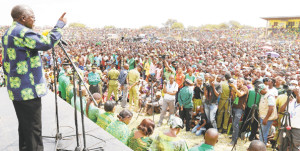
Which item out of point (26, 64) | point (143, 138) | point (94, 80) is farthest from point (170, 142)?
point (94, 80)

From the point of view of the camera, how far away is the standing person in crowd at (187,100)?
16.5 ft

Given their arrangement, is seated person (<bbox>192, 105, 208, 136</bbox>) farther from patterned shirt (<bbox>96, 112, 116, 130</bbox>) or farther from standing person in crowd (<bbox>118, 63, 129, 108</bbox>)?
patterned shirt (<bbox>96, 112, 116, 130</bbox>)

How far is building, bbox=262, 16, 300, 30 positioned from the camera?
3697 centimetres

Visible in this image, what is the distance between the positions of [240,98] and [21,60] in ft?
13.6

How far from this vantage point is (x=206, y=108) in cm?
508

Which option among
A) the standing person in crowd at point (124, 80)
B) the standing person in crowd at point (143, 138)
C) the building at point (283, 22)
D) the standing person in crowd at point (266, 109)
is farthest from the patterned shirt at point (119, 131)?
the building at point (283, 22)

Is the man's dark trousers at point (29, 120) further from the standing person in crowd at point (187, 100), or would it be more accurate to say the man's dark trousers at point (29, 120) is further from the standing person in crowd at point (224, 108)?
the standing person in crowd at point (224, 108)

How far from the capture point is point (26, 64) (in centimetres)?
160

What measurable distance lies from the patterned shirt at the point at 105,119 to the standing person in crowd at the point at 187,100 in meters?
2.14

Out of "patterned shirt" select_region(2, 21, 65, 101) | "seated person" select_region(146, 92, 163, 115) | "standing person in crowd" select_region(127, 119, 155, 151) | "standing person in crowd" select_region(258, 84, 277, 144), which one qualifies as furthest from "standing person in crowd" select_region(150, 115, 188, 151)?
"seated person" select_region(146, 92, 163, 115)

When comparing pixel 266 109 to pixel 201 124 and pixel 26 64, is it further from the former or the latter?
pixel 26 64

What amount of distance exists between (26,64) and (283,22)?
45707mm

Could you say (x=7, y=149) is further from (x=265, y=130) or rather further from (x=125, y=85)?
(x=125, y=85)

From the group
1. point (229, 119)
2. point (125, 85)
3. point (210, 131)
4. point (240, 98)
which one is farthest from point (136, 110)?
point (210, 131)
